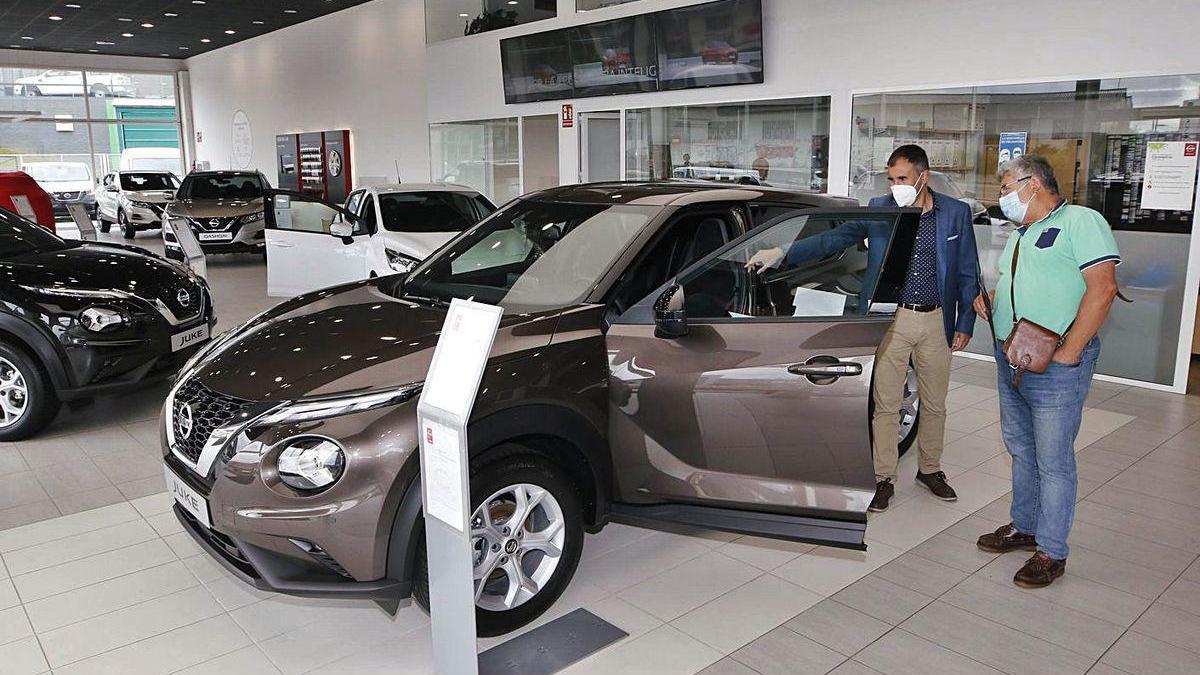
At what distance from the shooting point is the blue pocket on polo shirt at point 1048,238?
10.2 feet

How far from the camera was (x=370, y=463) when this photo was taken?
2.57 metres

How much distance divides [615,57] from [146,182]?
1114 cm

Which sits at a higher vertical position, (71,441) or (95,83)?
(95,83)

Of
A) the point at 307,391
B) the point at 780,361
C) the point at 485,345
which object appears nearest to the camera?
the point at 485,345

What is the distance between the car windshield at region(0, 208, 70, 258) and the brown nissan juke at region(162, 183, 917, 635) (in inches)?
128

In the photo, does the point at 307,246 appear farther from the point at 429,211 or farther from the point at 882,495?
the point at 882,495

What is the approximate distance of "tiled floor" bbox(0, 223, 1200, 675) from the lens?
2.88 meters

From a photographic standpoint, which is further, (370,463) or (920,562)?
(920,562)

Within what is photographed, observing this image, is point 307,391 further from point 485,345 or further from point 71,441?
point 71,441

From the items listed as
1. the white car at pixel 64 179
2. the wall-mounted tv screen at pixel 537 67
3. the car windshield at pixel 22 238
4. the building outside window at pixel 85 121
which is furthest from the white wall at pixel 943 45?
the white car at pixel 64 179

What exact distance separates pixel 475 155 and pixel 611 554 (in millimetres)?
10305

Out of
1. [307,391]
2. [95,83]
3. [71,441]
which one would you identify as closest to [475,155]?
[71,441]

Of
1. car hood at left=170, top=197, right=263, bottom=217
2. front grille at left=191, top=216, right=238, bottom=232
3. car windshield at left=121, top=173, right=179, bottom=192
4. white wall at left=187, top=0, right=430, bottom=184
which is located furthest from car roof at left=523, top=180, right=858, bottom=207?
car windshield at left=121, top=173, right=179, bottom=192

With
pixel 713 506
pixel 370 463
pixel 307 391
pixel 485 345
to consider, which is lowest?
pixel 713 506
